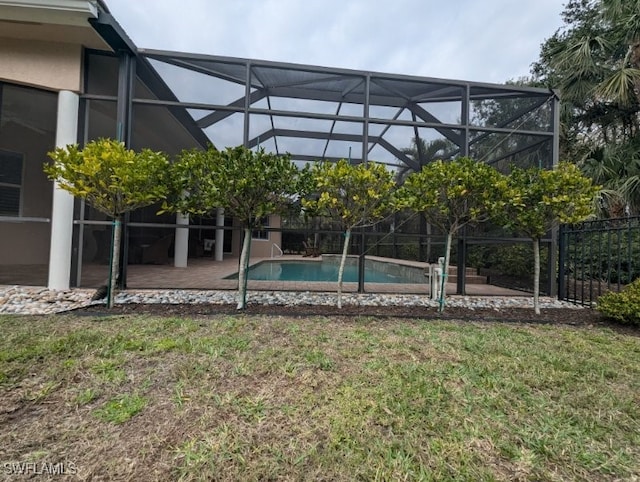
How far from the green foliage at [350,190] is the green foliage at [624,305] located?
340cm

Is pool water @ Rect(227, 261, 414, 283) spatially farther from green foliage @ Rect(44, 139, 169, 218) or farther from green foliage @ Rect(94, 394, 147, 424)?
green foliage @ Rect(94, 394, 147, 424)

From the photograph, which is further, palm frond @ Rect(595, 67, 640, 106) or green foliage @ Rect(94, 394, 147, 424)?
palm frond @ Rect(595, 67, 640, 106)

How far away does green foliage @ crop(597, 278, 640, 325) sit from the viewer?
13.7 ft

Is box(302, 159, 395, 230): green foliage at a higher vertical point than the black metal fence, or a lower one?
higher

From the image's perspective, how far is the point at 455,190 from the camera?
434cm

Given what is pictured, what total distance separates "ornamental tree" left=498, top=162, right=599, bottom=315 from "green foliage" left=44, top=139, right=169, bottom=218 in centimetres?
488

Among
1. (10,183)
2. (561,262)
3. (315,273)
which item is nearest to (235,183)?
(315,273)

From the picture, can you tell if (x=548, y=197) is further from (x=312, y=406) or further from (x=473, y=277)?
(x=312, y=406)

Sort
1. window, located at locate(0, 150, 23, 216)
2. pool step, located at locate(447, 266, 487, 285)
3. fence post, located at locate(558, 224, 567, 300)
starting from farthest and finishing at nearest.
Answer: pool step, located at locate(447, 266, 487, 285) < fence post, located at locate(558, 224, 567, 300) < window, located at locate(0, 150, 23, 216)

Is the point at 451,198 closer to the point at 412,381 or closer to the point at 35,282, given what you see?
the point at 412,381

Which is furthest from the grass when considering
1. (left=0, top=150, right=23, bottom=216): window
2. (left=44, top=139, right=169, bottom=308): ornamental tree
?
(left=0, top=150, right=23, bottom=216): window

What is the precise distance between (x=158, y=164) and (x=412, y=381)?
3868 mm

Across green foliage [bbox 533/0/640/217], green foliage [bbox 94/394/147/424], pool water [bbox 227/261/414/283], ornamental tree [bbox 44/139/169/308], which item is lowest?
green foliage [bbox 94/394/147/424]

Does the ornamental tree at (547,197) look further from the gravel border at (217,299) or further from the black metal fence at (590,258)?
the gravel border at (217,299)
